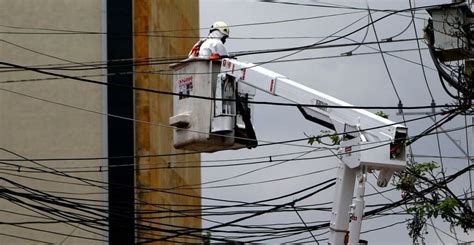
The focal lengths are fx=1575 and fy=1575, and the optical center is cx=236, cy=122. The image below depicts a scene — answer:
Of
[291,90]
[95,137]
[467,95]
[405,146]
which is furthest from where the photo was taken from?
[95,137]

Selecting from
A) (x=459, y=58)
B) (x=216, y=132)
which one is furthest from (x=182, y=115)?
(x=459, y=58)

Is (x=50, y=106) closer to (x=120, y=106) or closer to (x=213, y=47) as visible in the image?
(x=120, y=106)

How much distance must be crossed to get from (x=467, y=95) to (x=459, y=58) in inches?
30.9

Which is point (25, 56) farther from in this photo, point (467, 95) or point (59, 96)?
point (467, 95)

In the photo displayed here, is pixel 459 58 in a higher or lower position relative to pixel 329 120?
higher

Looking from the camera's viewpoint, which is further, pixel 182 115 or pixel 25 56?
pixel 25 56

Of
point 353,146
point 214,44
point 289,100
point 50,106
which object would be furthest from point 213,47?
point 50,106

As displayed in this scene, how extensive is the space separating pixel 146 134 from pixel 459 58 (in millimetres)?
22250

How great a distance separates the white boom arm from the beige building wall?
23.4 m

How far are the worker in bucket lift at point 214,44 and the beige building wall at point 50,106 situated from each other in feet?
65.3

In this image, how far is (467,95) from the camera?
995 inches

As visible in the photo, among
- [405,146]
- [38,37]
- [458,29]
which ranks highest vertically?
[38,37]

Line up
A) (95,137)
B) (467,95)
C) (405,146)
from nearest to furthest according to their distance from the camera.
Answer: (405,146), (467,95), (95,137)

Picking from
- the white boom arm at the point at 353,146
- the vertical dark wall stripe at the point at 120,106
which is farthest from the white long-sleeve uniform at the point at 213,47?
the vertical dark wall stripe at the point at 120,106
